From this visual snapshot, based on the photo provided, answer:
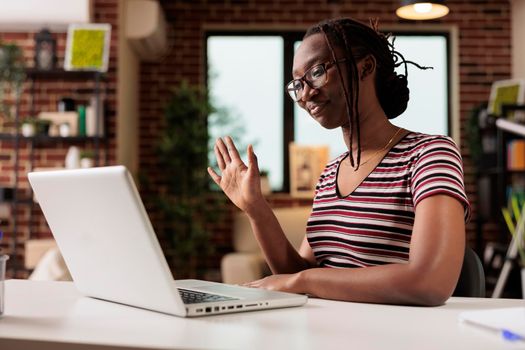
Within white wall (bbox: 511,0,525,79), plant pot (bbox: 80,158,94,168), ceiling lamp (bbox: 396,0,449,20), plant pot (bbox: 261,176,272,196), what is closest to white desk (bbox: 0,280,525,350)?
ceiling lamp (bbox: 396,0,449,20)

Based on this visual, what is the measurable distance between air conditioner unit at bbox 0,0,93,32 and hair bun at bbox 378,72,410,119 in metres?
3.63

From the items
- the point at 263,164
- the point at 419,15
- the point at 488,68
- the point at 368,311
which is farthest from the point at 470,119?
the point at 368,311

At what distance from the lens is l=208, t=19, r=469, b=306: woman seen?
1.27 m

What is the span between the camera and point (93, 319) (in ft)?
3.47

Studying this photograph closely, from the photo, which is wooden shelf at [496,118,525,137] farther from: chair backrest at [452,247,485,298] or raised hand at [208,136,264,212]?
raised hand at [208,136,264,212]

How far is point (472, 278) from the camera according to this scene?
1.60 m

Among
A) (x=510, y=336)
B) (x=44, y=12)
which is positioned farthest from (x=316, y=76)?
(x=44, y=12)

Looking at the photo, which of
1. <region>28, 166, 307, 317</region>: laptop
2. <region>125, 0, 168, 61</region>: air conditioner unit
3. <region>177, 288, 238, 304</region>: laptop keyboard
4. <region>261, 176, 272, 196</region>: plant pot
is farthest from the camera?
<region>261, 176, 272, 196</region>: plant pot

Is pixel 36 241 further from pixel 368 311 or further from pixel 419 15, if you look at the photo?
pixel 368 311

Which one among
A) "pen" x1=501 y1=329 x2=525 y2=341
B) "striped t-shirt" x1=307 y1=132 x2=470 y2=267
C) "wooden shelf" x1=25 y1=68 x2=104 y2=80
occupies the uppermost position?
"wooden shelf" x1=25 y1=68 x2=104 y2=80

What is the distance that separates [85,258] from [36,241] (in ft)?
12.3

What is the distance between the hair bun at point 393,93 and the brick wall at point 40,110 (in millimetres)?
3556

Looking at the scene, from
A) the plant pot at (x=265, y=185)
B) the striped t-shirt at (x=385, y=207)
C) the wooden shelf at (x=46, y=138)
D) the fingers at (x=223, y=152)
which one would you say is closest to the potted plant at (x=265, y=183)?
the plant pot at (x=265, y=185)

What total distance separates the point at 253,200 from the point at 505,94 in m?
4.76
